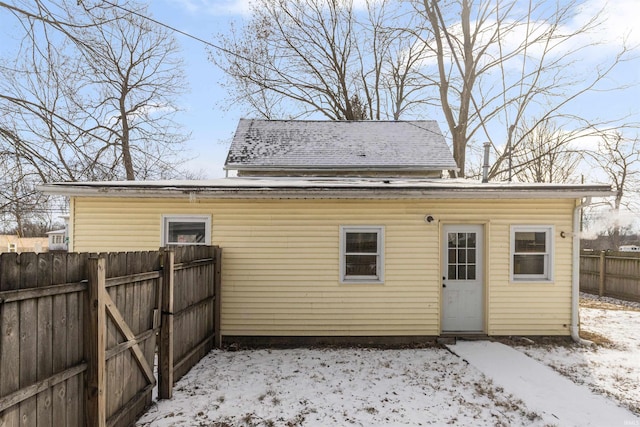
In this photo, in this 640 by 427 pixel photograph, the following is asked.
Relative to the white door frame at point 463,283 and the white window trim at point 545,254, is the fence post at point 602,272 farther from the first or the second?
the white door frame at point 463,283

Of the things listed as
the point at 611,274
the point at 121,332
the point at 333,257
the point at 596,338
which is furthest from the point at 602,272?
the point at 121,332

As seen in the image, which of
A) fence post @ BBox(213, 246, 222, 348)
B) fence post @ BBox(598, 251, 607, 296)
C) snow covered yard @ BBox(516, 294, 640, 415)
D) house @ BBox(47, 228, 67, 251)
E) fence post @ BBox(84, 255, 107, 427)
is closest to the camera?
fence post @ BBox(84, 255, 107, 427)

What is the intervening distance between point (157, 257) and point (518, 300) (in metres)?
6.76

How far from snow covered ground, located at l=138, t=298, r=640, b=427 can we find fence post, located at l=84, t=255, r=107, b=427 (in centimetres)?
105

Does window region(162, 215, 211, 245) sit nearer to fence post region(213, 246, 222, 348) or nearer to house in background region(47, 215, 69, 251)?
fence post region(213, 246, 222, 348)

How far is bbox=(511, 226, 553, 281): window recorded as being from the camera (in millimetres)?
7574

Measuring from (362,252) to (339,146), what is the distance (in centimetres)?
649

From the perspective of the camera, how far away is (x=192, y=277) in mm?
5984

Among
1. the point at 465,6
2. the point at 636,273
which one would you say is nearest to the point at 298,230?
the point at 636,273

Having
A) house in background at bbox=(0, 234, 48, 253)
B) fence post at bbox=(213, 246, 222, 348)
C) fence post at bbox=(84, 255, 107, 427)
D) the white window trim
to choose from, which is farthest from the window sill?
house in background at bbox=(0, 234, 48, 253)

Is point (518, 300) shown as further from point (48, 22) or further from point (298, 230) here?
point (48, 22)

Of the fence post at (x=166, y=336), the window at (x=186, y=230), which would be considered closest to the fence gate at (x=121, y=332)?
the fence post at (x=166, y=336)

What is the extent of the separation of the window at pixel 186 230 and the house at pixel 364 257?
0.02m

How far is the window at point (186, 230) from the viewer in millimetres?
7496
